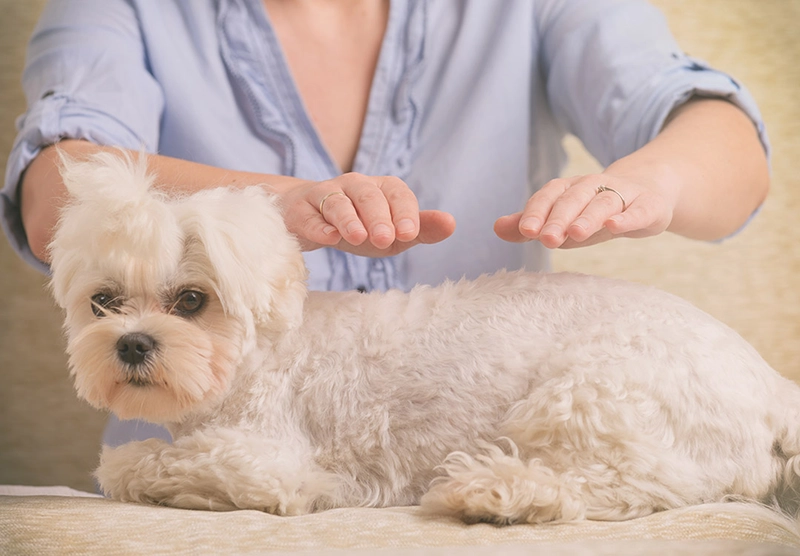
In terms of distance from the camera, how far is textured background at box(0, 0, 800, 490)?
5.53 feet

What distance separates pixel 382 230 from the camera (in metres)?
0.68

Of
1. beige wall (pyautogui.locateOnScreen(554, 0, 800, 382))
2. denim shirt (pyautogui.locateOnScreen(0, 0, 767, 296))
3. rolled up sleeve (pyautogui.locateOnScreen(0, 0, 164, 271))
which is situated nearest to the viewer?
rolled up sleeve (pyautogui.locateOnScreen(0, 0, 164, 271))

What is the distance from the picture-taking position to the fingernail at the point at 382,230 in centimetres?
68

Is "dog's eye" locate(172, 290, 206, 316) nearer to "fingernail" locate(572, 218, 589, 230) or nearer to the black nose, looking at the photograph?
the black nose

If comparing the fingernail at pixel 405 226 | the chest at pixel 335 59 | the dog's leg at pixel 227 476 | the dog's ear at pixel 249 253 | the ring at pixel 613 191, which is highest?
the chest at pixel 335 59

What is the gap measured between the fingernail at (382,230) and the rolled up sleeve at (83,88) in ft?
1.38

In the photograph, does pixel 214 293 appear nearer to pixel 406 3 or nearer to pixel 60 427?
pixel 406 3

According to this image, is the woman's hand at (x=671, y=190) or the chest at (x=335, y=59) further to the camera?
the chest at (x=335, y=59)

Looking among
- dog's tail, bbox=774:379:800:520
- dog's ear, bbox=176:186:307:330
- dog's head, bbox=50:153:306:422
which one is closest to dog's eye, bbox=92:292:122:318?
dog's head, bbox=50:153:306:422

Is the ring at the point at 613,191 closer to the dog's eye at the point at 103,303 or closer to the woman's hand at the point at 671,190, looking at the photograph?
the woman's hand at the point at 671,190

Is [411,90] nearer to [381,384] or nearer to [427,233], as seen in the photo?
[427,233]

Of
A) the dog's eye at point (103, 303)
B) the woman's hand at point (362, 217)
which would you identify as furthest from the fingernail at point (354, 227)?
the dog's eye at point (103, 303)

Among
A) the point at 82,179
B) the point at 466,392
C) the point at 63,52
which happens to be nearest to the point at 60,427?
the point at 63,52

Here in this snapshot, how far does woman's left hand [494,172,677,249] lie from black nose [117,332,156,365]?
0.37m
